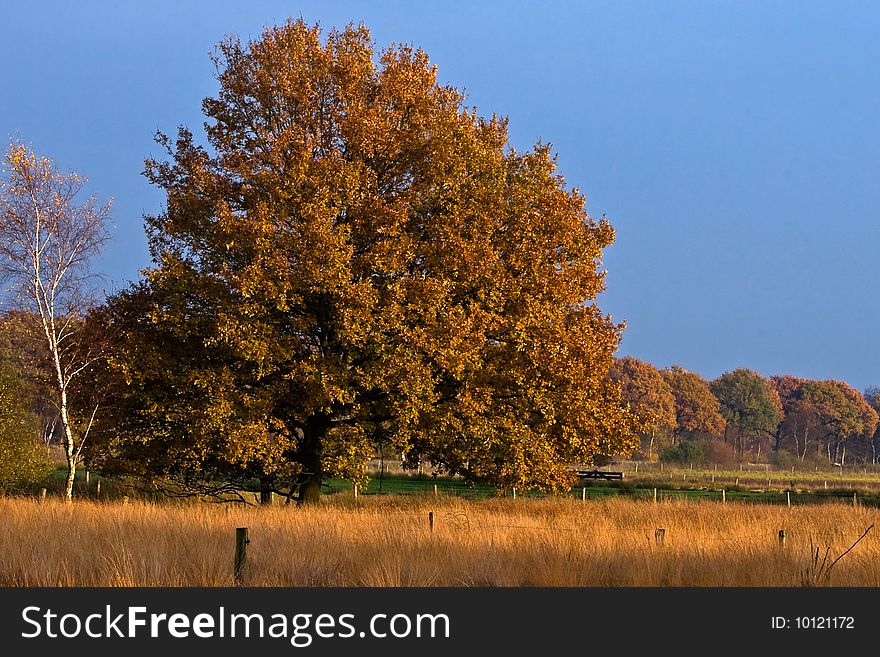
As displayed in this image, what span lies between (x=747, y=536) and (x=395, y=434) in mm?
9726

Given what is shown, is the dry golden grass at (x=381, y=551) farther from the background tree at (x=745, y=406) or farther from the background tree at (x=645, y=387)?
the background tree at (x=745, y=406)

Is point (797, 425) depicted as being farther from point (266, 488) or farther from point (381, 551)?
point (381, 551)

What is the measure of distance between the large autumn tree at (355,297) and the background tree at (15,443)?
422 cm

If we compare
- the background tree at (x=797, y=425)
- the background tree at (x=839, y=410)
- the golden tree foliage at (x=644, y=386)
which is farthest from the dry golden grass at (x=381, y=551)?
the background tree at (x=797, y=425)

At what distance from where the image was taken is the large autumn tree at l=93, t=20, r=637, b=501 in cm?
2562

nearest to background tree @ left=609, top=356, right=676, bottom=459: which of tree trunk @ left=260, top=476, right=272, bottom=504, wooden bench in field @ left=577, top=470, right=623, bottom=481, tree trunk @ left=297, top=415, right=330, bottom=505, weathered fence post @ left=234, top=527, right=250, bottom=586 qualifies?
wooden bench in field @ left=577, top=470, right=623, bottom=481

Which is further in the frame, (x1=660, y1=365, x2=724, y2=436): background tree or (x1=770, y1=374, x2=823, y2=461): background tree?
(x1=770, y1=374, x2=823, y2=461): background tree

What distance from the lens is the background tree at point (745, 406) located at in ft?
459

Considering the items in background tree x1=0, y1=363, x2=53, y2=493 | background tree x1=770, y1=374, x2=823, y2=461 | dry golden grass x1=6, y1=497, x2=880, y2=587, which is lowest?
dry golden grass x1=6, y1=497, x2=880, y2=587

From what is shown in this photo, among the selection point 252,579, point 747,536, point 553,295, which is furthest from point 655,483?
point 252,579

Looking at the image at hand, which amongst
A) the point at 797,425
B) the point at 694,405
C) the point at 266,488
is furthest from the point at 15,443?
the point at 797,425

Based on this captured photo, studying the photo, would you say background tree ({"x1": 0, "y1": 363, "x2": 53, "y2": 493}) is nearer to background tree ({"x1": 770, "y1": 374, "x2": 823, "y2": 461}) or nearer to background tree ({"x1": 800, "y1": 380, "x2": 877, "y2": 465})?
background tree ({"x1": 770, "y1": 374, "x2": 823, "y2": 461})

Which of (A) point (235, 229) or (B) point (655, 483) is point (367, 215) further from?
(B) point (655, 483)

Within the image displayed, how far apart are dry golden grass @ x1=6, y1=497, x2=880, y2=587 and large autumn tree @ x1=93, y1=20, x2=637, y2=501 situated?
364 cm
